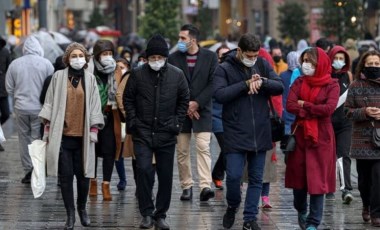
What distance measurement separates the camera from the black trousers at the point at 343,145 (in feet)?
48.5

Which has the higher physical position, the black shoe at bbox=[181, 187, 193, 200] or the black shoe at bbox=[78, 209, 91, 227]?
the black shoe at bbox=[78, 209, 91, 227]

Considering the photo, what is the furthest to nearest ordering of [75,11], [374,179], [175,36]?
[75,11]
[175,36]
[374,179]

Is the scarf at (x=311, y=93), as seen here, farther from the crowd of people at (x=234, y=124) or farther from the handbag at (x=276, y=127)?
the handbag at (x=276, y=127)

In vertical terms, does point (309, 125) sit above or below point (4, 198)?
above

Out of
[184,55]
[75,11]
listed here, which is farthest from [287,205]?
[75,11]

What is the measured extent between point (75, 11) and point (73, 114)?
11053 cm

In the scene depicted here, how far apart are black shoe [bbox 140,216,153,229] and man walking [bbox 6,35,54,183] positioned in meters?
4.15

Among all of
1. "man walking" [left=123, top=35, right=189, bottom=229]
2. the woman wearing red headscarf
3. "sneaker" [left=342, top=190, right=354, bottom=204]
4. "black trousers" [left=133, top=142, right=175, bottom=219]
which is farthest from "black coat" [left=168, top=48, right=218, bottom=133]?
the woman wearing red headscarf

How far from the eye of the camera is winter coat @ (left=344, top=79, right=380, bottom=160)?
13.1 metres

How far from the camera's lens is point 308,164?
12250mm

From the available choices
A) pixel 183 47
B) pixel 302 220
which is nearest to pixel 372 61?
pixel 302 220

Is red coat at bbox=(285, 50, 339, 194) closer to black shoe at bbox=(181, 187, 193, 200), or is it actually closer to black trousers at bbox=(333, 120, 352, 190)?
black trousers at bbox=(333, 120, 352, 190)

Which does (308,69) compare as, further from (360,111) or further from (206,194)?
(206,194)

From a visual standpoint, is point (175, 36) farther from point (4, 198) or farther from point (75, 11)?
point (75, 11)
